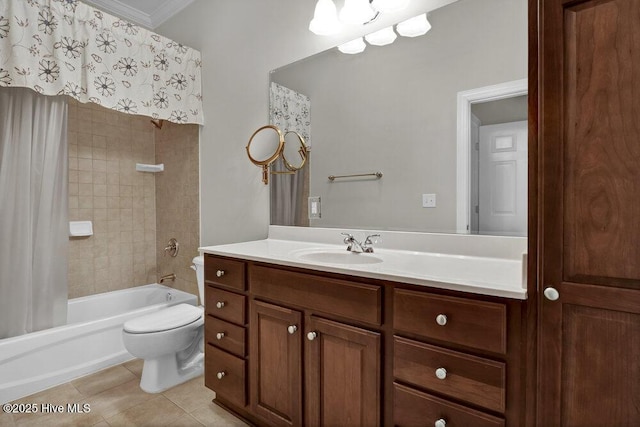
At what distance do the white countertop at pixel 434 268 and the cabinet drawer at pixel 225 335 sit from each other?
35 centimetres

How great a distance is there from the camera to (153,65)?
2252mm

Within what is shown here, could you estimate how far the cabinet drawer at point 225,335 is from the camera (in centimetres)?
152

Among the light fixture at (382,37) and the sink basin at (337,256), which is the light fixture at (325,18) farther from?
the sink basin at (337,256)

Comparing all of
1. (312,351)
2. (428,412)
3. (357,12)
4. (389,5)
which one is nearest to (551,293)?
(428,412)

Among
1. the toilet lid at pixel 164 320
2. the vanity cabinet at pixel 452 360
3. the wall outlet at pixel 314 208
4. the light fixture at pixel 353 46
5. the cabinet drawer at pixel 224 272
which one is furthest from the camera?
the wall outlet at pixel 314 208

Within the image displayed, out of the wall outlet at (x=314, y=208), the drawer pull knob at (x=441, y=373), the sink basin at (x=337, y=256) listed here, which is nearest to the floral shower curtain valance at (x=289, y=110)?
the wall outlet at (x=314, y=208)

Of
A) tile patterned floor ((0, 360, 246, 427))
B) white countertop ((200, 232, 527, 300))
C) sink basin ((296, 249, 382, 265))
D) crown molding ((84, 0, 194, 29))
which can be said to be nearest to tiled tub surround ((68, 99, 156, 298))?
crown molding ((84, 0, 194, 29))

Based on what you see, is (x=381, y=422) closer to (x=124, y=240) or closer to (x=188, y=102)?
(x=188, y=102)

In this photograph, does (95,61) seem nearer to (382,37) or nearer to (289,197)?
(289,197)

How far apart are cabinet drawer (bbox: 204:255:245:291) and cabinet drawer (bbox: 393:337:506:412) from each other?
0.78m

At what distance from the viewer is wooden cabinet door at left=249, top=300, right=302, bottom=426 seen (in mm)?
1302

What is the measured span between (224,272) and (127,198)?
1.95 meters

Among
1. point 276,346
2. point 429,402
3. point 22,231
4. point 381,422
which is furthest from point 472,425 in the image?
point 22,231

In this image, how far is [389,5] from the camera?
155cm
